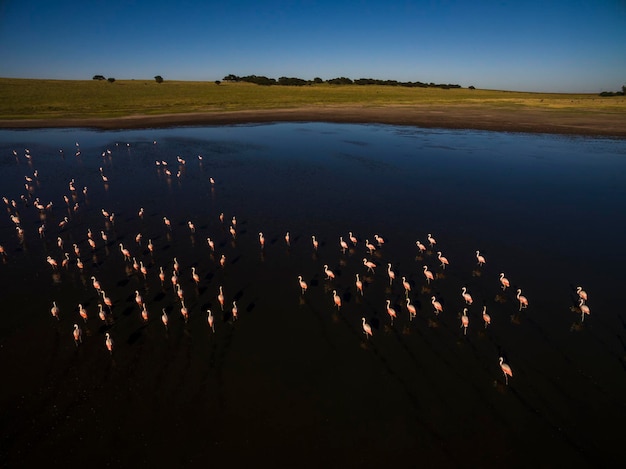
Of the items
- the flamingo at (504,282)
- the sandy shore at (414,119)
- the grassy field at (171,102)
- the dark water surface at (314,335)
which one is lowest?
the dark water surface at (314,335)

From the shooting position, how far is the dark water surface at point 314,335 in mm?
9492

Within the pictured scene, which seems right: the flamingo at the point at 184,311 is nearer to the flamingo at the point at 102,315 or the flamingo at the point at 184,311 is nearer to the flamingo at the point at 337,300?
the flamingo at the point at 102,315

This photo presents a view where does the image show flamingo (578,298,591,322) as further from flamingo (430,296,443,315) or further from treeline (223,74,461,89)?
treeline (223,74,461,89)

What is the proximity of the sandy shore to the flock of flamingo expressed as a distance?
41.5m

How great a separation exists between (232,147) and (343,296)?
32.4 metres

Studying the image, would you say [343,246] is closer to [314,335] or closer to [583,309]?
[314,335]

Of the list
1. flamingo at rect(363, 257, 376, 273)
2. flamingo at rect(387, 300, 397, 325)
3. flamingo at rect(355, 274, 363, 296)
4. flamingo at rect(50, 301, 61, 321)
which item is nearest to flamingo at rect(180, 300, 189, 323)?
flamingo at rect(50, 301, 61, 321)

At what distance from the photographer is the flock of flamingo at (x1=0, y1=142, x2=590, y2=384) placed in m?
13.4

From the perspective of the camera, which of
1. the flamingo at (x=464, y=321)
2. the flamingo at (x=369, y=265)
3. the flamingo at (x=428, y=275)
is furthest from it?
the flamingo at (x=369, y=265)

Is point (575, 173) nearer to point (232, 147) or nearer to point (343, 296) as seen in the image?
point (343, 296)

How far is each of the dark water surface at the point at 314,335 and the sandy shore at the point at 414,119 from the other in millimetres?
34337

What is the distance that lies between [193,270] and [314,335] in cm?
586

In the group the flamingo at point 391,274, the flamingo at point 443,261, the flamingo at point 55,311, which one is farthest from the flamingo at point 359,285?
the flamingo at point 55,311

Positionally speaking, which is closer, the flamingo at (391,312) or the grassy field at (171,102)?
the flamingo at (391,312)
